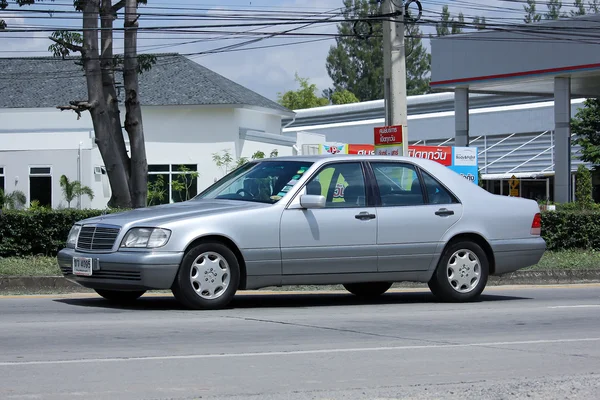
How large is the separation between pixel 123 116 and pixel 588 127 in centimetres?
2230

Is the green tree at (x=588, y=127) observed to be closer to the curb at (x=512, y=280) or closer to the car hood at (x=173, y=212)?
the curb at (x=512, y=280)

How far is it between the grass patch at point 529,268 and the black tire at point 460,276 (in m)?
5.09

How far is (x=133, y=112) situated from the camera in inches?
963

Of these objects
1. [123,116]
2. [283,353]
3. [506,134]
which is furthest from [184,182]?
[283,353]

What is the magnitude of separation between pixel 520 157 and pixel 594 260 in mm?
33137

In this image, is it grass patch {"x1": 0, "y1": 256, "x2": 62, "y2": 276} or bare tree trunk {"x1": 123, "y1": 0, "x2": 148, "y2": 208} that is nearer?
grass patch {"x1": 0, "y1": 256, "x2": 62, "y2": 276}

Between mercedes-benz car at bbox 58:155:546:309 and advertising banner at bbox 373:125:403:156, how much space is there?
7.41m

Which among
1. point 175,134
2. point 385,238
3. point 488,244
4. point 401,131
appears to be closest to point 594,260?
point 401,131

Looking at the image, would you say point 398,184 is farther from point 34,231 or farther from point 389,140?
point 389,140

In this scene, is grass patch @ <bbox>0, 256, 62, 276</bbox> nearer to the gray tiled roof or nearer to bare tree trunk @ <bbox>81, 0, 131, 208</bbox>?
bare tree trunk @ <bbox>81, 0, 131, 208</bbox>

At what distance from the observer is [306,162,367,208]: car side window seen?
36.9ft

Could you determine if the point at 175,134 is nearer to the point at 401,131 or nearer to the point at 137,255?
the point at 401,131

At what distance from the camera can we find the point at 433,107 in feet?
201

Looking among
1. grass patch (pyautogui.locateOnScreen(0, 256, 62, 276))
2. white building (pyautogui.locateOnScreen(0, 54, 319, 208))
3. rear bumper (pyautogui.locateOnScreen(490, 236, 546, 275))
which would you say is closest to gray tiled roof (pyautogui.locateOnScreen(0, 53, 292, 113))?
white building (pyautogui.locateOnScreen(0, 54, 319, 208))
